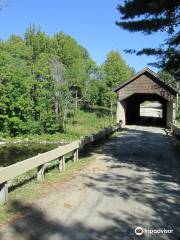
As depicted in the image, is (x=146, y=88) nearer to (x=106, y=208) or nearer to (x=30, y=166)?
(x=30, y=166)

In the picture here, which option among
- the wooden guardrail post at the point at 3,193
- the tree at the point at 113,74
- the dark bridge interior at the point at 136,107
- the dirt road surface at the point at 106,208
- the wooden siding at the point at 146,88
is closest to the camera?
the dirt road surface at the point at 106,208

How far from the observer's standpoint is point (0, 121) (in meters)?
34.3

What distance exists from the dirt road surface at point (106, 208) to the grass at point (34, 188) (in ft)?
0.71

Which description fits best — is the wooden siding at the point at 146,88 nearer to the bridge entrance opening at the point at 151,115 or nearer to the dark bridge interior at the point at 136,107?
the dark bridge interior at the point at 136,107

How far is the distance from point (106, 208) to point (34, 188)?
2.53 m

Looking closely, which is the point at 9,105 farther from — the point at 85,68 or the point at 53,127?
the point at 85,68

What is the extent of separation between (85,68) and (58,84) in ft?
75.4

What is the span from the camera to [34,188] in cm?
989

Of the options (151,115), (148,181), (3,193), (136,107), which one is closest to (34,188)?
(3,193)

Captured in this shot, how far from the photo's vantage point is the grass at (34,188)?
7654mm

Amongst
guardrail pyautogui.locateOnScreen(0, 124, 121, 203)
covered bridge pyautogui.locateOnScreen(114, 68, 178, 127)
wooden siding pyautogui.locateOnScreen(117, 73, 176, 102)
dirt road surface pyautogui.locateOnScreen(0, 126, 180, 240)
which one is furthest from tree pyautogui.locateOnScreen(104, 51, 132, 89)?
dirt road surface pyautogui.locateOnScreen(0, 126, 180, 240)

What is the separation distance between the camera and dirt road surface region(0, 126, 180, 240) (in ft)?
21.5

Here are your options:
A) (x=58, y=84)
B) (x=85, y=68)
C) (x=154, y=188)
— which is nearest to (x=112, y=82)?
(x=85, y=68)

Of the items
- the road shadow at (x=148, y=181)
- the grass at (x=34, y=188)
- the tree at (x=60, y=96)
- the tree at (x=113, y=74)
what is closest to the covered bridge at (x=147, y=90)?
the tree at (x=60, y=96)
